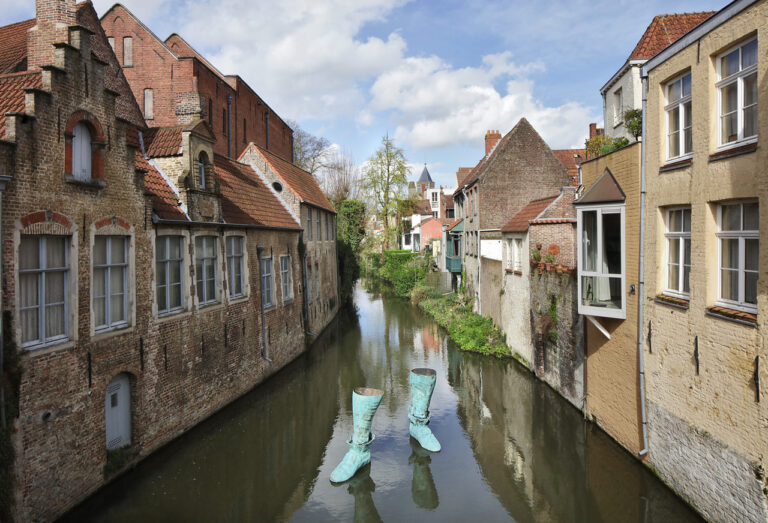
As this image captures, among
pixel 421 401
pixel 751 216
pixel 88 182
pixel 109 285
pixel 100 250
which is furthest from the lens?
pixel 421 401

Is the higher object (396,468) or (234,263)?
(234,263)

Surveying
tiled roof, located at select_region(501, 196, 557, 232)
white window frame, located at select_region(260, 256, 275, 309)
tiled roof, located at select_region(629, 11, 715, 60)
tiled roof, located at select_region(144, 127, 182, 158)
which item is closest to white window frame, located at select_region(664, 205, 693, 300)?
tiled roof, located at select_region(501, 196, 557, 232)

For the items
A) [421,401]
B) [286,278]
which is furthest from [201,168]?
[421,401]

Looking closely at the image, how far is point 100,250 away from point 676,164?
361 inches

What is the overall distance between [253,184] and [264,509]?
11952mm

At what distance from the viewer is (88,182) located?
789cm

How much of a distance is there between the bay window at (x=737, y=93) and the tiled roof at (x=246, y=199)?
10503mm

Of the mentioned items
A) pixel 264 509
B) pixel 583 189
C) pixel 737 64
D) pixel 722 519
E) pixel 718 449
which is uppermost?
pixel 737 64

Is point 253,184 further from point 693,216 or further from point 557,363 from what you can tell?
point 693,216

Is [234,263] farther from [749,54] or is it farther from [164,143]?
[749,54]

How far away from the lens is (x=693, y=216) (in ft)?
23.3

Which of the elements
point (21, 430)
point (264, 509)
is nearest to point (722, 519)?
point (264, 509)

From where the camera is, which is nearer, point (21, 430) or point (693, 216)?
point (21, 430)

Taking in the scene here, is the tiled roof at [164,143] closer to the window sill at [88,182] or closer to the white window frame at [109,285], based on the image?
Result: the white window frame at [109,285]
